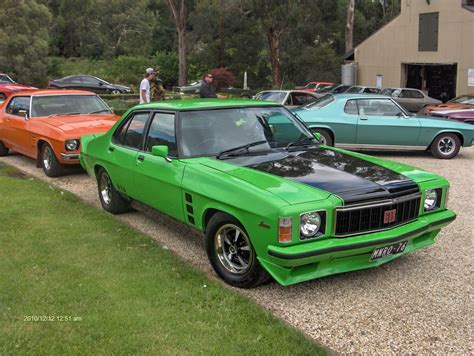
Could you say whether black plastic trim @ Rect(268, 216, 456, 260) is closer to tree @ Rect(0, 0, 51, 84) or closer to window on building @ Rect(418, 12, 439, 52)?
window on building @ Rect(418, 12, 439, 52)

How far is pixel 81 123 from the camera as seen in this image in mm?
8938

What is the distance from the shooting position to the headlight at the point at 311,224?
12.8 ft

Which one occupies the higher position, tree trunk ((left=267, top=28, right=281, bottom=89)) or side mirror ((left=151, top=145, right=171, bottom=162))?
tree trunk ((left=267, top=28, right=281, bottom=89))

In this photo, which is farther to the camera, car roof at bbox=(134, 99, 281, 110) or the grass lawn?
car roof at bbox=(134, 99, 281, 110)

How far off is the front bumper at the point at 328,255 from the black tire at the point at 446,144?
23.8ft

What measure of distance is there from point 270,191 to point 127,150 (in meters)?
2.42

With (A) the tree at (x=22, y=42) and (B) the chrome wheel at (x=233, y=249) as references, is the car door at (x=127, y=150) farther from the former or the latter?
(A) the tree at (x=22, y=42)

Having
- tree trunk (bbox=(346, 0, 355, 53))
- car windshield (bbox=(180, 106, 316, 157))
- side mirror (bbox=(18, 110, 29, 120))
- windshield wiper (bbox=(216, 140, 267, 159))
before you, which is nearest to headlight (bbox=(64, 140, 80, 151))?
side mirror (bbox=(18, 110, 29, 120))

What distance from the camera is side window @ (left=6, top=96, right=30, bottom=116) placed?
387 inches

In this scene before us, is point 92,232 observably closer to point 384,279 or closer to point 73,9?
point 384,279

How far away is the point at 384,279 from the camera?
4590 mm

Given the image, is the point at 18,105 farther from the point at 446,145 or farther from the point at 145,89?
the point at 446,145

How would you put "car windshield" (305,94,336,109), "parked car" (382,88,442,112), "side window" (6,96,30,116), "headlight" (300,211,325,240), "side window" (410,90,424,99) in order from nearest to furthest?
"headlight" (300,211,325,240), "side window" (6,96,30,116), "car windshield" (305,94,336,109), "parked car" (382,88,442,112), "side window" (410,90,424,99)

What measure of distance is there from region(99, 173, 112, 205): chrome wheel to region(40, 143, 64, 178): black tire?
2.29 meters
